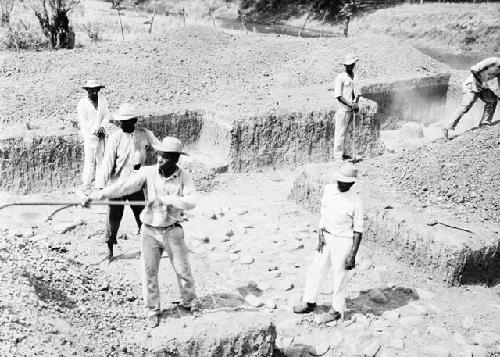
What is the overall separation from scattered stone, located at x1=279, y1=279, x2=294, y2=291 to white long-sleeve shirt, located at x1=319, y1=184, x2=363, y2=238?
124 centimetres

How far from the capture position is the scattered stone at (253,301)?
616 centimetres

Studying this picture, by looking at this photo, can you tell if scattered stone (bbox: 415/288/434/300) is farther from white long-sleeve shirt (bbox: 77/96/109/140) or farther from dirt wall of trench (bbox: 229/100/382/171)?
white long-sleeve shirt (bbox: 77/96/109/140)

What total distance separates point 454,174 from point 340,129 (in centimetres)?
220

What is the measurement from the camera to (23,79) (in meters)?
12.6

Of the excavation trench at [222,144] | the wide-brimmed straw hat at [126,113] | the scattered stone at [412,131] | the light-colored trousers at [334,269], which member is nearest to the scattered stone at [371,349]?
the light-colored trousers at [334,269]

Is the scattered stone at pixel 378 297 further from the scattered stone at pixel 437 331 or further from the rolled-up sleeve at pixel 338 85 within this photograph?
the rolled-up sleeve at pixel 338 85

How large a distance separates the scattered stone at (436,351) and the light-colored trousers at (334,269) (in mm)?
849

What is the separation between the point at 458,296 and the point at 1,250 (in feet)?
15.8

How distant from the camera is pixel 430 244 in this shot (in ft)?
22.7

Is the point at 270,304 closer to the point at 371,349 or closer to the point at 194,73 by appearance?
the point at 371,349

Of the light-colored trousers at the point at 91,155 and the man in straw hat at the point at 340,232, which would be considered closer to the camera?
the man in straw hat at the point at 340,232

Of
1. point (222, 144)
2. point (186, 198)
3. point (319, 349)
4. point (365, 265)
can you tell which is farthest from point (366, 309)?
point (222, 144)

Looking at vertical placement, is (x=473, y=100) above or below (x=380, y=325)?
above

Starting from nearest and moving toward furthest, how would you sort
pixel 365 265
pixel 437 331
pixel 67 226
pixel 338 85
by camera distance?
pixel 437 331 → pixel 365 265 → pixel 67 226 → pixel 338 85
